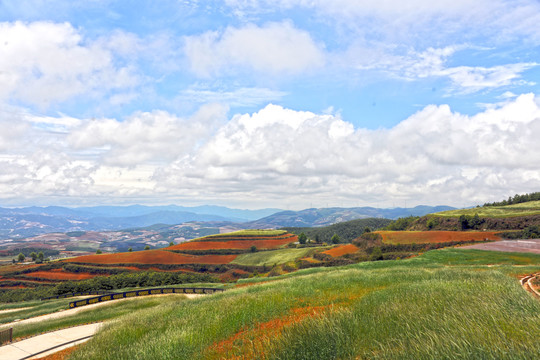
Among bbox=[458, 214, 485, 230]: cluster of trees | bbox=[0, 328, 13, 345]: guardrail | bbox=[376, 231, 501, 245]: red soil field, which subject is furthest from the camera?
bbox=[458, 214, 485, 230]: cluster of trees

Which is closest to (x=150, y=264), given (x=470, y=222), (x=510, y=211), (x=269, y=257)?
(x=269, y=257)

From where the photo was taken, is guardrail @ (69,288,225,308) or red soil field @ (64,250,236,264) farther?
red soil field @ (64,250,236,264)

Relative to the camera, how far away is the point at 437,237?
69.1 m

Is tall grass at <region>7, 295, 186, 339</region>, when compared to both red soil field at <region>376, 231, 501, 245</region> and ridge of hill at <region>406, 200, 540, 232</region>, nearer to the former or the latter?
red soil field at <region>376, 231, 501, 245</region>

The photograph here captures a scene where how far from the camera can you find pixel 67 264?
303ft

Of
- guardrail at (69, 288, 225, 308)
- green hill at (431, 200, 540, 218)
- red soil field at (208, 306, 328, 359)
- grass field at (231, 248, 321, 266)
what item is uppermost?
red soil field at (208, 306, 328, 359)

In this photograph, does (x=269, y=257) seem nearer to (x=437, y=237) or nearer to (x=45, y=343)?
(x=437, y=237)

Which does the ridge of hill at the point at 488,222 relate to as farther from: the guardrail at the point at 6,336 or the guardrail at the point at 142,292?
the guardrail at the point at 6,336

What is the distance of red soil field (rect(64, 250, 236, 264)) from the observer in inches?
3784

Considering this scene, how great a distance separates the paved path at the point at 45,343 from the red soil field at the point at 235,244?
100964 mm

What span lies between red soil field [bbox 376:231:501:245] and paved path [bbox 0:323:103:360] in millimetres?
67459

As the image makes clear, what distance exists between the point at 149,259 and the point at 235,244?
139 feet

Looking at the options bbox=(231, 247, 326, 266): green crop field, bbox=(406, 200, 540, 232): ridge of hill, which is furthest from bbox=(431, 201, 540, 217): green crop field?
bbox=(231, 247, 326, 266): green crop field

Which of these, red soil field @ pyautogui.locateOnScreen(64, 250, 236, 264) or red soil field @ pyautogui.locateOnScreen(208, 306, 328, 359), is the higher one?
red soil field @ pyautogui.locateOnScreen(208, 306, 328, 359)
